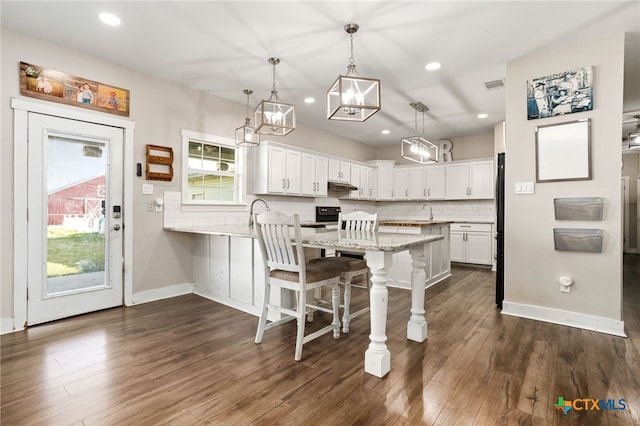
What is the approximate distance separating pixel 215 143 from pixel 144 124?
0.90 meters

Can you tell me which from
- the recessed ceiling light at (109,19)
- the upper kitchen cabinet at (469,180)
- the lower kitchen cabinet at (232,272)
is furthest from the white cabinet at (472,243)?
the recessed ceiling light at (109,19)

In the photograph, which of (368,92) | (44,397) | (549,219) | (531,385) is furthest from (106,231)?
(549,219)

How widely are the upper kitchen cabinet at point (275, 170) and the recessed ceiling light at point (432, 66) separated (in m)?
2.31

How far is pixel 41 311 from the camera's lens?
2.88 metres

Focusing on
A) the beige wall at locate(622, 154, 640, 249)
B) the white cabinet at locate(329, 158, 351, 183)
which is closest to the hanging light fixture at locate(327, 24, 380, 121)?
the white cabinet at locate(329, 158, 351, 183)

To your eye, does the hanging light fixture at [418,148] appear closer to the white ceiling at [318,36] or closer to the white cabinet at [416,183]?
the white ceiling at [318,36]

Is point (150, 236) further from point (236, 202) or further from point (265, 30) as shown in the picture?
point (265, 30)

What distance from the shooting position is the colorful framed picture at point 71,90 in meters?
2.81

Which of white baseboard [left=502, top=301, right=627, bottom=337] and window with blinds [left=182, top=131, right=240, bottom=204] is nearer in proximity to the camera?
white baseboard [left=502, top=301, right=627, bottom=337]

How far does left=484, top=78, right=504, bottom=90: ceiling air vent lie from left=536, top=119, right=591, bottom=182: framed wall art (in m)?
1.00

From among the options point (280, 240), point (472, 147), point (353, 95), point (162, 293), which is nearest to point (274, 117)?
point (353, 95)

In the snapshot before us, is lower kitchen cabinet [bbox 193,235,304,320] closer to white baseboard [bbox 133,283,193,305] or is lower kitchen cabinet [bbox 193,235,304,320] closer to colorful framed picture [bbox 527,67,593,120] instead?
white baseboard [bbox 133,283,193,305]

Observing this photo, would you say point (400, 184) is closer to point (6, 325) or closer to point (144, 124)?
point (144, 124)

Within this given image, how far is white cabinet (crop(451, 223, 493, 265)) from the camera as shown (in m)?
5.70
